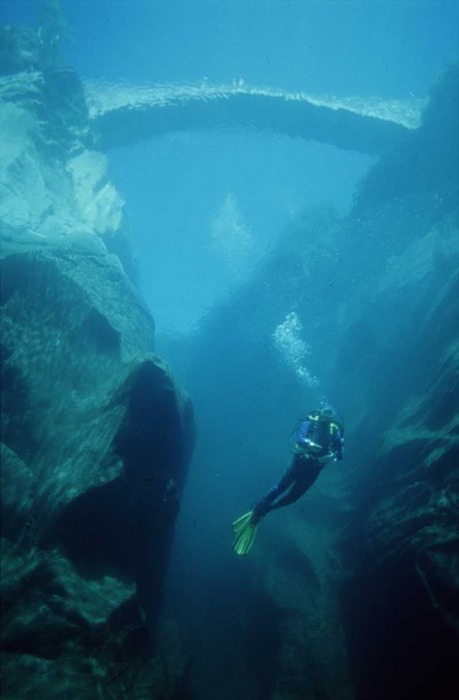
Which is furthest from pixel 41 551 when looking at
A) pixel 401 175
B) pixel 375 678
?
pixel 401 175

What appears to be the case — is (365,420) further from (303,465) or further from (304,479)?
(303,465)

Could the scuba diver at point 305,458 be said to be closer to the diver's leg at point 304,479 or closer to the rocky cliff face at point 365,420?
the diver's leg at point 304,479

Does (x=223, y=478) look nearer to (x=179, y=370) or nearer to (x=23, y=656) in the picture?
(x=179, y=370)

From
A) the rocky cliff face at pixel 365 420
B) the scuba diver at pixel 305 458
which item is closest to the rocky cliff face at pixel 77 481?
the scuba diver at pixel 305 458

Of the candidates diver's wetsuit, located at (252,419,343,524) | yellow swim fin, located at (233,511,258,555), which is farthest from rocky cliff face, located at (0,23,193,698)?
diver's wetsuit, located at (252,419,343,524)

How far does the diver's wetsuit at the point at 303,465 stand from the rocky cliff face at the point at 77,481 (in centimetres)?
206

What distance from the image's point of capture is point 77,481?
6512 mm

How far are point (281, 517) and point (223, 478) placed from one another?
21.9 ft

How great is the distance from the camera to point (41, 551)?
592 cm

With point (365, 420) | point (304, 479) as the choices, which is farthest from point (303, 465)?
point (365, 420)

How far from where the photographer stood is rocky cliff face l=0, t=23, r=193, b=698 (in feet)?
17.0

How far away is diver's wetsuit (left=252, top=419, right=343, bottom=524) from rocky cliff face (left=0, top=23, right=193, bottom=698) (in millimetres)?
2060

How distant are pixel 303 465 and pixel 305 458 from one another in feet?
0.74

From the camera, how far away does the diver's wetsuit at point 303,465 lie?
7766 millimetres
